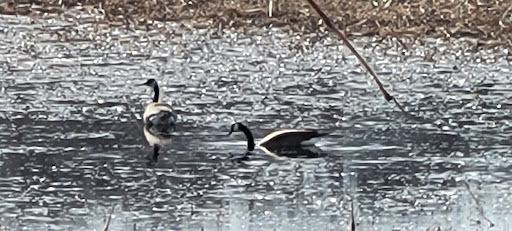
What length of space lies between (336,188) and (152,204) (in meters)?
0.17

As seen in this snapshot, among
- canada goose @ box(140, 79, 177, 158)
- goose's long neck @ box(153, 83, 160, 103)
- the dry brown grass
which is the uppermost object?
the dry brown grass

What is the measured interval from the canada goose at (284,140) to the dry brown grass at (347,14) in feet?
0.53

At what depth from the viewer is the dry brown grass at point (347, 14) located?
40.1 inches

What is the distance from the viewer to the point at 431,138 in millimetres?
917

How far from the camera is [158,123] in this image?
875mm

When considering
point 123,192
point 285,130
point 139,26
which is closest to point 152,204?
point 123,192

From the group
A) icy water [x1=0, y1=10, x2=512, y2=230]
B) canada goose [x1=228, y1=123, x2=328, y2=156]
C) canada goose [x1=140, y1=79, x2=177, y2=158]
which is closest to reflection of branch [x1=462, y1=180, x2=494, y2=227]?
icy water [x1=0, y1=10, x2=512, y2=230]

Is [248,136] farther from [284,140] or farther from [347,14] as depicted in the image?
[347,14]

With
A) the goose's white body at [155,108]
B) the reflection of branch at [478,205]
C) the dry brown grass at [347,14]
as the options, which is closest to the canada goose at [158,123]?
the goose's white body at [155,108]

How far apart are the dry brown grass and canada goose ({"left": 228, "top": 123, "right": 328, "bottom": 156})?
161 mm

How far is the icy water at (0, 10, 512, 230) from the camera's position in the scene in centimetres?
82

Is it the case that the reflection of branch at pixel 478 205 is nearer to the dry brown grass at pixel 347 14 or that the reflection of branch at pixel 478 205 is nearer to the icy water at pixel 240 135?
the icy water at pixel 240 135

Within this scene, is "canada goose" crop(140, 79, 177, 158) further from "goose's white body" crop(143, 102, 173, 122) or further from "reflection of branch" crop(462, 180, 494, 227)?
"reflection of branch" crop(462, 180, 494, 227)

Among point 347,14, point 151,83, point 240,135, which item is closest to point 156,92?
point 151,83
